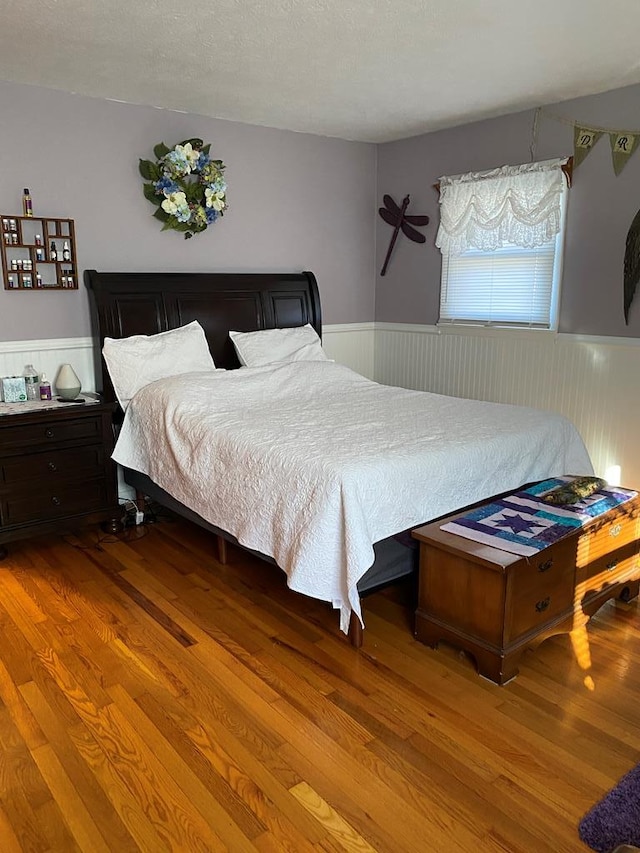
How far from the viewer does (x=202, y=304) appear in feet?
13.5

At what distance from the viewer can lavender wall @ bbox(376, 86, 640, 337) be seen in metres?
3.62

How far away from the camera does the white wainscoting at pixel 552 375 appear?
3752 millimetres

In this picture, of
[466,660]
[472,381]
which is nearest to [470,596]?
[466,660]

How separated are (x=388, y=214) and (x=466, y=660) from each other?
3472mm

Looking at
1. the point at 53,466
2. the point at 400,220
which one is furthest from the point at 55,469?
the point at 400,220

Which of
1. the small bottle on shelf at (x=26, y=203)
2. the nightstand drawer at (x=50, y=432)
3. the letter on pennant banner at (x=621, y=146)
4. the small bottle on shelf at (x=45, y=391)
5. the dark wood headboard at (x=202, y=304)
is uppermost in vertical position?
the letter on pennant banner at (x=621, y=146)

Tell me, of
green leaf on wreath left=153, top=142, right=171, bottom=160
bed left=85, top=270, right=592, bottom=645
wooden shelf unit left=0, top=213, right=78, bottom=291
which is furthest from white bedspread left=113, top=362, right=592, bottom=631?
green leaf on wreath left=153, top=142, right=171, bottom=160

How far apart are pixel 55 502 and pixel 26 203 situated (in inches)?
62.7

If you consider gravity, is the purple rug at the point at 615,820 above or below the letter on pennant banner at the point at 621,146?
below

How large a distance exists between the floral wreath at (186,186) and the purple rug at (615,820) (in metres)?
3.53

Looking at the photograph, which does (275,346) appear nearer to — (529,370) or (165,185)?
(165,185)

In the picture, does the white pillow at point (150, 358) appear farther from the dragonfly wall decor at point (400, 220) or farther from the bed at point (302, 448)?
the dragonfly wall decor at point (400, 220)

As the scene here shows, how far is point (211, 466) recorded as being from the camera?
2969mm

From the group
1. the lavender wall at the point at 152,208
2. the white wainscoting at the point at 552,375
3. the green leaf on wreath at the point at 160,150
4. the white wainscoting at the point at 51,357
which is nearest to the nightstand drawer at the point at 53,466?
the white wainscoting at the point at 51,357
